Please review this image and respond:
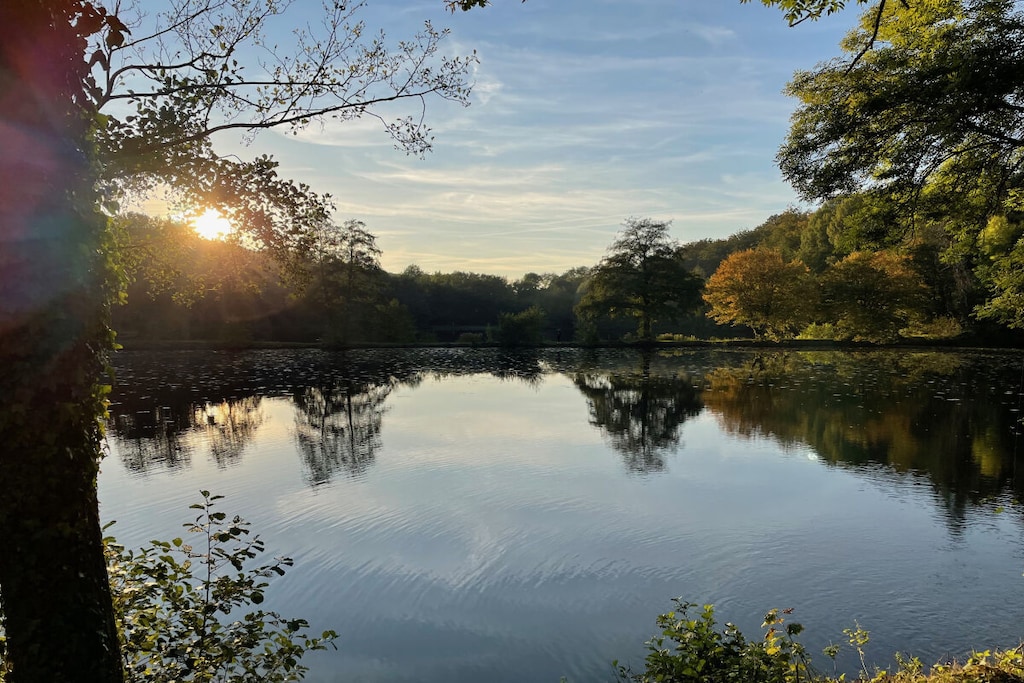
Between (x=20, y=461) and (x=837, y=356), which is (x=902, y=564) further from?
(x=837, y=356)

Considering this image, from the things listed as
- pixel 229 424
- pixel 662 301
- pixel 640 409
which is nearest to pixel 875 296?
pixel 662 301

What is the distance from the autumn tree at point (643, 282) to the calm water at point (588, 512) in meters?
29.4

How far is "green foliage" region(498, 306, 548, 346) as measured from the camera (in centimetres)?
5159

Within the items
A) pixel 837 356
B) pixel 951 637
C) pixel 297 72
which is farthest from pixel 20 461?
pixel 837 356

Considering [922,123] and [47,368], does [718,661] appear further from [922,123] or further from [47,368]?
[922,123]

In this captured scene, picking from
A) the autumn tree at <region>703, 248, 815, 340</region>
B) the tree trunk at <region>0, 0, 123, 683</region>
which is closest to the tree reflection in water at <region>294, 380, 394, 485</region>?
the tree trunk at <region>0, 0, 123, 683</region>

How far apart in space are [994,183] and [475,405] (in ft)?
51.5

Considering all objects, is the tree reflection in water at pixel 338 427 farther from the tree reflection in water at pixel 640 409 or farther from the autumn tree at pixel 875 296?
the autumn tree at pixel 875 296

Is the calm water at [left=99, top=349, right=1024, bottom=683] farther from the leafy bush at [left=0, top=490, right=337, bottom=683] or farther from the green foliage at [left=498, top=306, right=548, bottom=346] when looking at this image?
the green foliage at [left=498, top=306, right=548, bottom=346]

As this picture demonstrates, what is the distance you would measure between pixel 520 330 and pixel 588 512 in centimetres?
4207

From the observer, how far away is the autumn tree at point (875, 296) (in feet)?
150

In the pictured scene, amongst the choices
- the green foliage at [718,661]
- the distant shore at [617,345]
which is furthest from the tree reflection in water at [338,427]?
the distant shore at [617,345]

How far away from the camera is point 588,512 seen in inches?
383

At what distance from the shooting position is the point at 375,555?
26.7 feet
